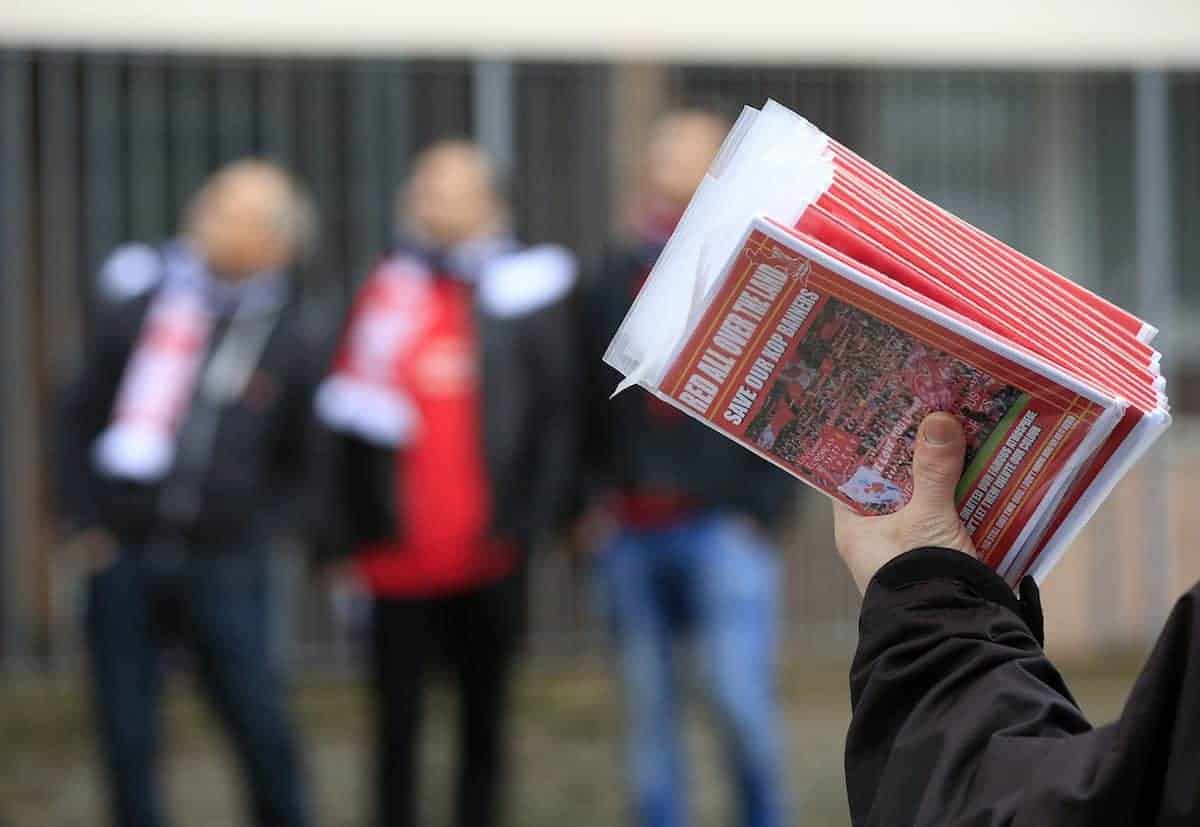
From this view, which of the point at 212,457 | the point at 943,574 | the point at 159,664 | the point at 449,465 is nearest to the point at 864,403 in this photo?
the point at 943,574

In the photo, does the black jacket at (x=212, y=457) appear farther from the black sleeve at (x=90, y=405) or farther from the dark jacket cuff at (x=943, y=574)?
the dark jacket cuff at (x=943, y=574)

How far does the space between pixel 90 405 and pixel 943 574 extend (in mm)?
3146

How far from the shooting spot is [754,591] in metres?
4.35

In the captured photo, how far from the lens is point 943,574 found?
153cm

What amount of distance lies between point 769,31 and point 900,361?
3.82 meters

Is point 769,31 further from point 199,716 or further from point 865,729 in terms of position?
point 865,729

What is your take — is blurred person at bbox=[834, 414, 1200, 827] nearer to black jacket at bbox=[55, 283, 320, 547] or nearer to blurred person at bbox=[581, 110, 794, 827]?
blurred person at bbox=[581, 110, 794, 827]

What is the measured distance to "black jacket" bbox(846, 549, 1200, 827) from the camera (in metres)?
1.28

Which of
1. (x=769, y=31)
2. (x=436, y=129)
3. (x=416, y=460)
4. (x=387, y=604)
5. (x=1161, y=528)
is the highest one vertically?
(x=769, y=31)

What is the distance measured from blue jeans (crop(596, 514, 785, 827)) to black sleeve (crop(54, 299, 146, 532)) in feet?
3.96

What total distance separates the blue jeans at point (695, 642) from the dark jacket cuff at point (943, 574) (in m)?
2.75

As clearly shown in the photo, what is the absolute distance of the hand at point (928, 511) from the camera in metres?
1.57

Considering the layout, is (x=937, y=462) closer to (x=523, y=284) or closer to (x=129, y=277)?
(x=523, y=284)

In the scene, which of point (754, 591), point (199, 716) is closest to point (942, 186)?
point (754, 591)
